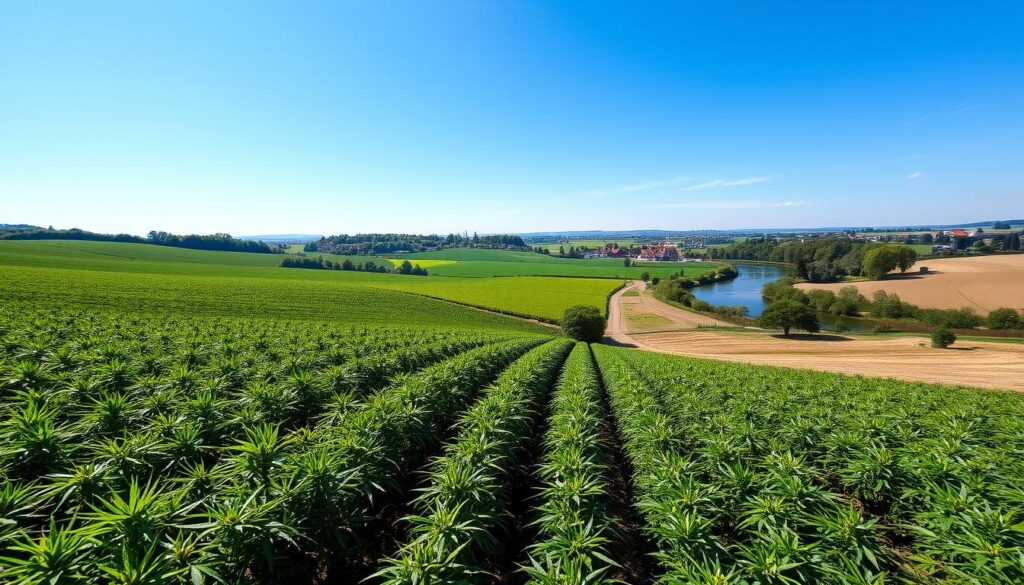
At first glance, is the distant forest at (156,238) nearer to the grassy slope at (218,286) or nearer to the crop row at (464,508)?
the grassy slope at (218,286)

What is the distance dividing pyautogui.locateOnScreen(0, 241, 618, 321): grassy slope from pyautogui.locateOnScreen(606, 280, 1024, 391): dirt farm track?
541 inches

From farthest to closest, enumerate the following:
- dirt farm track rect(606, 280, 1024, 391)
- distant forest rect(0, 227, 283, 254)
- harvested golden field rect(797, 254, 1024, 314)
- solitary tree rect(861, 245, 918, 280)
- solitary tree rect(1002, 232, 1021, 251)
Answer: solitary tree rect(1002, 232, 1021, 251) → distant forest rect(0, 227, 283, 254) → solitary tree rect(861, 245, 918, 280) → harvested golden field rect(797, 254, 1024, 314) → dirt farm track rect(606, 280, 1024, 391)

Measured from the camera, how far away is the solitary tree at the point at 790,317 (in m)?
43.5

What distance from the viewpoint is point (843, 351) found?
113 ft

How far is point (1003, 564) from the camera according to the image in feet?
11.1

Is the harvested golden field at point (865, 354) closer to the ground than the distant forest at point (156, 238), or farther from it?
closer to the ground

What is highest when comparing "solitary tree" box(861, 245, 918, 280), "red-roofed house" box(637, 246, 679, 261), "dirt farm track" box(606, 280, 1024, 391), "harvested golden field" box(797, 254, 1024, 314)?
"red-roofed house" box(637, 246, 679, 261)

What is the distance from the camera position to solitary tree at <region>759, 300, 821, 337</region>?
143ft

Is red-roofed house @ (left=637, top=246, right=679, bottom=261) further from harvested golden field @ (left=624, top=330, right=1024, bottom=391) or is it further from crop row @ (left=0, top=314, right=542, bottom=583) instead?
crop row @ (left=0, top=314, right=542, bottom=583)

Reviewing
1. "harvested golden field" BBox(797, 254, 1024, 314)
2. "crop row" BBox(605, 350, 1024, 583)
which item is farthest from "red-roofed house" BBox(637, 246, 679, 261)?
"crop row" BBox(605, 350, 1024, 583)

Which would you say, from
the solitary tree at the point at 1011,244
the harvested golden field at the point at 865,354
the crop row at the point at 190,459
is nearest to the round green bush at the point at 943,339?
the harvested golden field at the point at 865,354

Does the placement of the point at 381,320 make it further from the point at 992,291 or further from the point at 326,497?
the point at 992,291

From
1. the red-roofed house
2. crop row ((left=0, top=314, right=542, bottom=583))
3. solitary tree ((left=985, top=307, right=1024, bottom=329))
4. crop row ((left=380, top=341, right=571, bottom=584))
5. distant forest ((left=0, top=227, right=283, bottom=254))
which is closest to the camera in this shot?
crop row ((left=0, top=314, right=542, bottom=583))

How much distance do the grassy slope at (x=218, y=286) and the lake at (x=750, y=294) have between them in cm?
2398
